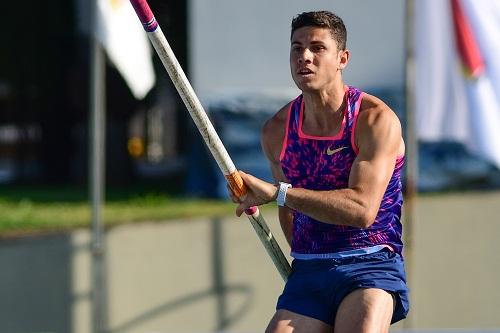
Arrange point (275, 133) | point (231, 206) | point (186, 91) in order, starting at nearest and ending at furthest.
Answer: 1. point (186, 91)
2. point (275, 133)
3. point (231, 206)

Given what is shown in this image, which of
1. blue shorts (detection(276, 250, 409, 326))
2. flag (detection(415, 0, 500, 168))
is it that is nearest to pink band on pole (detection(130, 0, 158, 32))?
blue shorts (detection(276, 250, 409, 326))

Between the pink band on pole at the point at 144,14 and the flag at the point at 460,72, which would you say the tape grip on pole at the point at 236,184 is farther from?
the flag at the point at 460,72

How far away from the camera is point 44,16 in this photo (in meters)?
17.7

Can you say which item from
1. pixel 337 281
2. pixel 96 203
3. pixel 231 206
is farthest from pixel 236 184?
pixel 231 206

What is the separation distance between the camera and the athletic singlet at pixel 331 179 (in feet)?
15.4

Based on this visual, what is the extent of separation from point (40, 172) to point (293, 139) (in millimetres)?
15264

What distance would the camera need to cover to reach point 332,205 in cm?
452

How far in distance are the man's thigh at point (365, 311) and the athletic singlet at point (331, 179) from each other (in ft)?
0.55

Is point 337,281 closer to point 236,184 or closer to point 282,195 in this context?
point 282,195

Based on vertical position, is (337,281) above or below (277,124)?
below

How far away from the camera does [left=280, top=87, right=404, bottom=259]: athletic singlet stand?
4688 millimetres

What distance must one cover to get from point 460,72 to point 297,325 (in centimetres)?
588

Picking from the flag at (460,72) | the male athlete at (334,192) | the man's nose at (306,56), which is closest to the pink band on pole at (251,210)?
the male athlete at (334,192)

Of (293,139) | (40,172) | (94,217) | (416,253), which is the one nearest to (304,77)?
(293,139)
